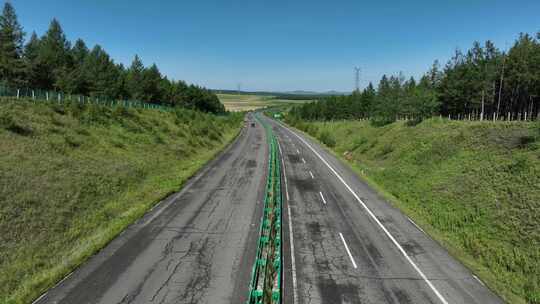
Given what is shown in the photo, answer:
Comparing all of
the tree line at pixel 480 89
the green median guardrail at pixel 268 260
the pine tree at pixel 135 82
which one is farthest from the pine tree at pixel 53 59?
the tree line at pixel 480 89

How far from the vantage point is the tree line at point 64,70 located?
48.9 m

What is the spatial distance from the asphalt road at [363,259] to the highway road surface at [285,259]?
0.15 feet

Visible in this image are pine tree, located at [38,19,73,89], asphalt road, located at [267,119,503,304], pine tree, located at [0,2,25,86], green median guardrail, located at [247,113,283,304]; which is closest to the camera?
green median guardrail, located at [247,113,283,304]

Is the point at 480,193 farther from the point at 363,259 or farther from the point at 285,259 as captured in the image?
the point at 285,259

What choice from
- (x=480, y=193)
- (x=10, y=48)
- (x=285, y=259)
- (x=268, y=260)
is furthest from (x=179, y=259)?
(x=10, y=48)

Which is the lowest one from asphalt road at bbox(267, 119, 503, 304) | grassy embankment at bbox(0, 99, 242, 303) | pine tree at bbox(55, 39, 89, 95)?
asphalt road at bbox(267, 119, 503, 304)

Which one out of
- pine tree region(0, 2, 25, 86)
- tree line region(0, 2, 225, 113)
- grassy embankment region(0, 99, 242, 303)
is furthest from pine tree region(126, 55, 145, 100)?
grassy embankment region(0, 99, 242, 303)

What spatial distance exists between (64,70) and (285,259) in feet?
201

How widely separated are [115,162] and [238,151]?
2029 cm

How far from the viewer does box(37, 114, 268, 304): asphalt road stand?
10.2m

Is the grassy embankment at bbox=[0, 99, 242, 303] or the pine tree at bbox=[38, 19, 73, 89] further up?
the pine tree at bbox=[38, 19, 73, 89]

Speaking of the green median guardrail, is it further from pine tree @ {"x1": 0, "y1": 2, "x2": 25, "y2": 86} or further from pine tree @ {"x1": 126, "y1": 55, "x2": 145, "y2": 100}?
pine tree @ {"x1": 126, "y1": 55, "x2": 145, "y2": 100}

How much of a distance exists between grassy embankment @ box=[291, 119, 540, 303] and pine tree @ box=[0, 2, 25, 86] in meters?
56.4

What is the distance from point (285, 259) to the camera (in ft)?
43.3
